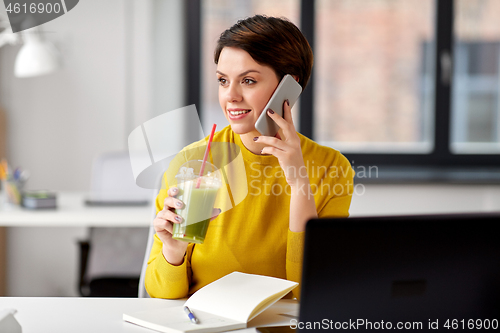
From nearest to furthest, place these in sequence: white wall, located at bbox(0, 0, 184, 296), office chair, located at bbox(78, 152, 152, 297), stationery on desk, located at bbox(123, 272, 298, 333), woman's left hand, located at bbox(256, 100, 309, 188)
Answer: stationery on desk, located at bbox(123, 272, 298, 333) < woman's left hand, located at bbox(256, 100, 309, 188) < office chair, located at bbox(78, 152, 152, 297) < white wall, located at bbox(0, 0, 184, 296)

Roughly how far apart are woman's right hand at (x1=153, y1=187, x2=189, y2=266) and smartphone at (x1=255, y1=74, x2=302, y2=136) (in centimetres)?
29

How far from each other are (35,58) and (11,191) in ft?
2.07

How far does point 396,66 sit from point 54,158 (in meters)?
2.28

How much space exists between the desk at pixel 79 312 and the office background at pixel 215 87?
2053mm

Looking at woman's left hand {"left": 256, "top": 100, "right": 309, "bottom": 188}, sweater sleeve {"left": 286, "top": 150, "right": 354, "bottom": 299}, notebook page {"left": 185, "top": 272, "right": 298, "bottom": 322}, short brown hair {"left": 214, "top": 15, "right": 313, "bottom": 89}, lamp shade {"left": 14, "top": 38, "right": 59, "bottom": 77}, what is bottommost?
notebook page {"left": 185, "top": 272, "right": 298, "bottom": 322}

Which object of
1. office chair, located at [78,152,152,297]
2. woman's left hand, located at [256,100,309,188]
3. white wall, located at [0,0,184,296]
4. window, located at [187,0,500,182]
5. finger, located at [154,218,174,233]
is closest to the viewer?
finger, located at [154,218,174,233]

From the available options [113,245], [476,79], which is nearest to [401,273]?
[113,245]

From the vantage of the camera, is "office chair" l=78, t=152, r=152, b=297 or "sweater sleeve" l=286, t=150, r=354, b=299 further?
"office chair" l=78, t=152, r=152, b=297

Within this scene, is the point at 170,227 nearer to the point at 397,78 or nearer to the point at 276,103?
the point at 276,103

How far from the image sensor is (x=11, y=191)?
226 centimetres

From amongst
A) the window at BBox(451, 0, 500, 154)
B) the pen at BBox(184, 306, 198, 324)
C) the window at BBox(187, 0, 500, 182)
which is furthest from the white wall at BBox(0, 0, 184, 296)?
the pen at BBox(184, 306, 198, 324)

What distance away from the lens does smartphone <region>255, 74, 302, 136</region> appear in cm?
117

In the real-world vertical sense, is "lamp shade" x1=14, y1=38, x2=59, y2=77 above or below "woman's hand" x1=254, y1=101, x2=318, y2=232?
above

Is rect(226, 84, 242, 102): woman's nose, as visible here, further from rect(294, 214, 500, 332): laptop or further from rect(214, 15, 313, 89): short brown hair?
rect(294, 214, 500, 332): laptop
